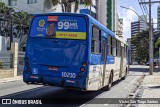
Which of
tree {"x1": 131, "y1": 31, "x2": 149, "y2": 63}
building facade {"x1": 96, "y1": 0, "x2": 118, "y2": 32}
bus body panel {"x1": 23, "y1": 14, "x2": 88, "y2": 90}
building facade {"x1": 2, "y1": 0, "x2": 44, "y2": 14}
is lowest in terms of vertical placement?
bus body panel {"x1": 23, "y1": 14, "x2": 88, "y2": 90}

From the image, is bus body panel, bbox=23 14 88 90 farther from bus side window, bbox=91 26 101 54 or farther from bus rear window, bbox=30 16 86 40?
bus side window, bbox=91 26 101 54

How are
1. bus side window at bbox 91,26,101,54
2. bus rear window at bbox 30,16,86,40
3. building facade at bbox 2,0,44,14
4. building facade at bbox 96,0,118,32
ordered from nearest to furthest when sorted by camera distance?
bus rear window at bbox 30,16,86,40, bus side window at bbox 91,26,101,54, building facade at bbox 2,0,44,14, building facade at bbox 96,0,118,32

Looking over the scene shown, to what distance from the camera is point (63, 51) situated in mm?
11461

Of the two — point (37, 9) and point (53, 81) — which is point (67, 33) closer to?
point (53, 81)

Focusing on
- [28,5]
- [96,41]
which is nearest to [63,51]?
[96,41]

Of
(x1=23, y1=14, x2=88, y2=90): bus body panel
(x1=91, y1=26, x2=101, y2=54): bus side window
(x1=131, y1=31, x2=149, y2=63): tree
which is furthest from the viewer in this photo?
(x1=131, y1=31, x2=149, y2=63): tree

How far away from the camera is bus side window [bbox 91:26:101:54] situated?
1200 cm

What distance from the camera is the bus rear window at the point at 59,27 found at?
37.9 ft

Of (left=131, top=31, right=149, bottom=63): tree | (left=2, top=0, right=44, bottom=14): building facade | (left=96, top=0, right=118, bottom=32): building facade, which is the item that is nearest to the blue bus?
(left=2, top=0, right=44, bottom=14): building facade

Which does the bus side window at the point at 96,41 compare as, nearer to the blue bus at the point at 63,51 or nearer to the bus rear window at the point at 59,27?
the blue bus at the point at 63,51

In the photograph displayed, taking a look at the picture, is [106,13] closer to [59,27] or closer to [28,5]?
[28,5]

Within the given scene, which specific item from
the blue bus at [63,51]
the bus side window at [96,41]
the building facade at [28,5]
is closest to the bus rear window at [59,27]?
the blue bus at [63,51]

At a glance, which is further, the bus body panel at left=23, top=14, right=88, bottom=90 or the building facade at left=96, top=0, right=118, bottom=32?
the building facade at left=96, top=0, right=118, bottom=32

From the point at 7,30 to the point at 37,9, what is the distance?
5.40m
